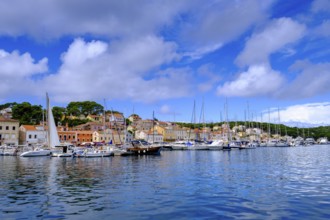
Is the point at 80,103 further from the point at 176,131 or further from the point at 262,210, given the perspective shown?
the point at 262,210

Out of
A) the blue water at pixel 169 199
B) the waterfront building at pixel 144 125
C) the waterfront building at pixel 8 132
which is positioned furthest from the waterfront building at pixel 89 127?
the blue water at pixel 169 199

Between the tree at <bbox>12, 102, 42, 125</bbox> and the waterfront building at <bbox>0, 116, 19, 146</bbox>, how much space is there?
69.4ft

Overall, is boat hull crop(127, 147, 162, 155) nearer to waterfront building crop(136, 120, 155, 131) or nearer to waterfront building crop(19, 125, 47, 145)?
waterfront building crop(19, 125, 47, 145)

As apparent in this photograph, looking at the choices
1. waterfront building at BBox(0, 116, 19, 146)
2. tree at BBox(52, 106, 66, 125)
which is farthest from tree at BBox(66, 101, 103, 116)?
waterfront building at BBox(0, 116, 19, 146)

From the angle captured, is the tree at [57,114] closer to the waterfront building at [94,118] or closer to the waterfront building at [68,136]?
the waterfront building at [94,118]

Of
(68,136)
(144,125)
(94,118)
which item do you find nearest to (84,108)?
(94,118)

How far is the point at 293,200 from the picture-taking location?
1759 centimetres

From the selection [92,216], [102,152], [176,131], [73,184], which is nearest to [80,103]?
[176,131]

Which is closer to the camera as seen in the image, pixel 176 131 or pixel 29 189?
pixel 29 189

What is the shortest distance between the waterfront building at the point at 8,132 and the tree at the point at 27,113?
2115cm

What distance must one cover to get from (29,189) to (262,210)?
16104 millimetres

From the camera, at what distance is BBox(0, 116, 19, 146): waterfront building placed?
101625mm

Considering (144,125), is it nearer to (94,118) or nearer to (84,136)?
(94,118)

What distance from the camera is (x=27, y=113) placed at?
416 feet
